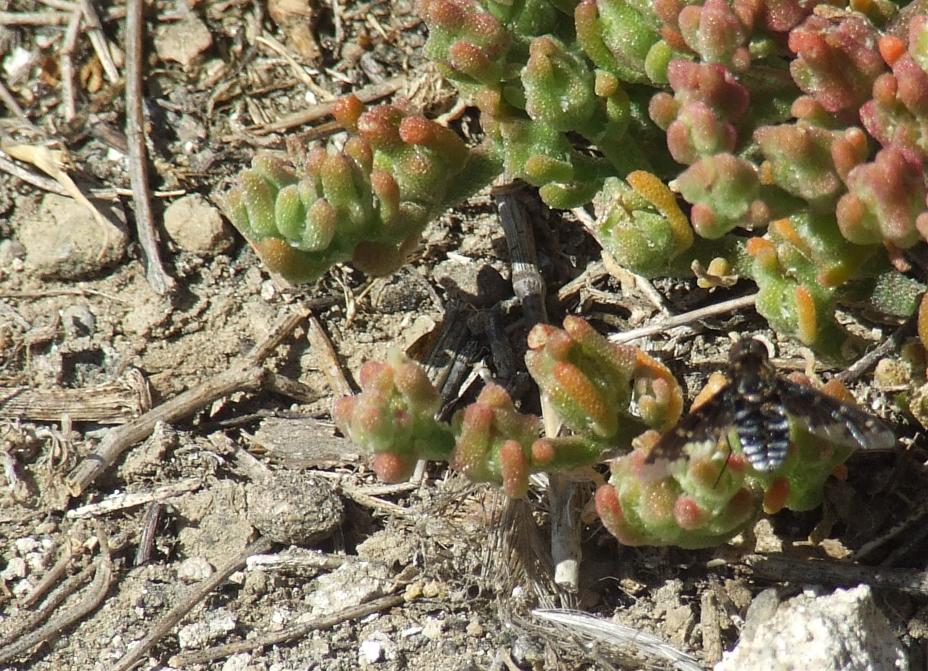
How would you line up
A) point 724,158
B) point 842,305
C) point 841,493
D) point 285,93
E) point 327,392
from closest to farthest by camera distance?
1. point 724,158
2. point 841,493
3. point 842,305
4. point 327,392
5. point 285,93

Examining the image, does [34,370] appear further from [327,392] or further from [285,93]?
[285,93]

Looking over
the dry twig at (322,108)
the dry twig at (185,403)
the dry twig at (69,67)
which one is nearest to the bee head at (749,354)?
the dry twig at (185,403)

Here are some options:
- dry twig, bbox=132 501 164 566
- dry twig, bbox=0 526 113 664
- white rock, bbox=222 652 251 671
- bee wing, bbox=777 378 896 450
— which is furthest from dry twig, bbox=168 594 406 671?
bee wing, bbox=777 378 896 450

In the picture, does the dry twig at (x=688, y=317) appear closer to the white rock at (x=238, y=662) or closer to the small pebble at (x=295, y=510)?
the small pebble at (x=295, y=510)

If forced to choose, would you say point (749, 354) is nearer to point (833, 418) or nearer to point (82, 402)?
point (833, 418)

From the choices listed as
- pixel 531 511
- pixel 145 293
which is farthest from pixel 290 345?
pixel 531 511

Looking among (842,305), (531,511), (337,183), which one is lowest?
(531,511)

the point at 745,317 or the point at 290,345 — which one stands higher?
the point at 745,317
